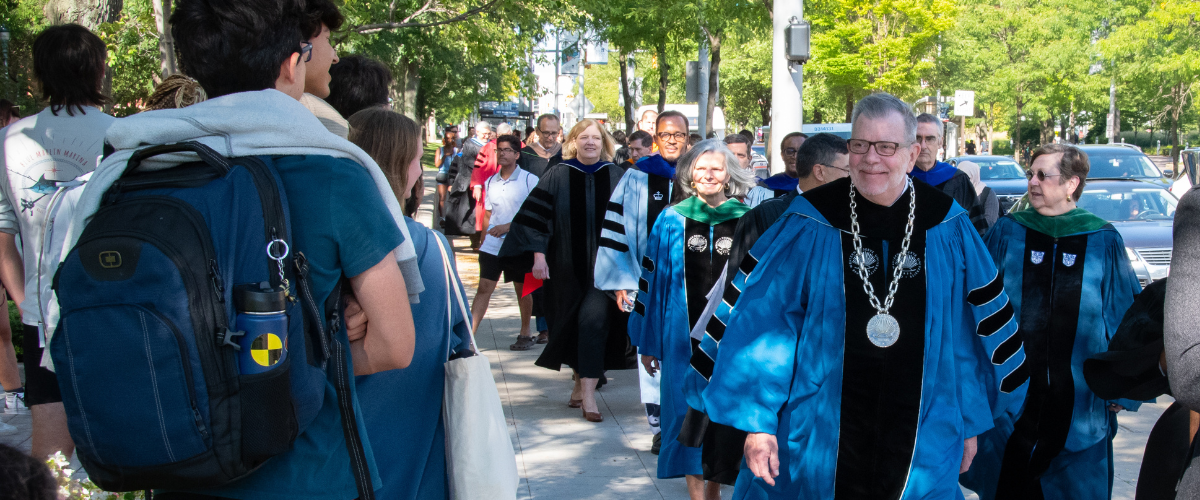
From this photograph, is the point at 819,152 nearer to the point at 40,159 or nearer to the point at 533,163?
the point at 40,159

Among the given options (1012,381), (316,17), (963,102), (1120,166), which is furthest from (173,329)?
(963,102)

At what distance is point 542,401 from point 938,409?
4227mm

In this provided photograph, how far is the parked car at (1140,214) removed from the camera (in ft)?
32.8

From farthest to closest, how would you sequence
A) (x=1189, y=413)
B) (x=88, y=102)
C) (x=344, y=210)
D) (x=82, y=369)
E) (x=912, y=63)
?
(x=912, y=63) < (x=88, y=102) < (x=1189, y=413) < (x=344, y=210) < (x=82, y=369)

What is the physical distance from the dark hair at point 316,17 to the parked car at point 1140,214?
941cm

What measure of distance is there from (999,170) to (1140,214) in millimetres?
7696

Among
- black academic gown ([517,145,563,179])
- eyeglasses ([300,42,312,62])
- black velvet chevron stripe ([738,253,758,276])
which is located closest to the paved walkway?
black academic gown ([517,145,563,179])

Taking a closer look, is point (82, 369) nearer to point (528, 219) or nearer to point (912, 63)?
point (528, 219)

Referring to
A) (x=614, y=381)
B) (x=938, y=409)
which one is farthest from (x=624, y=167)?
(x=938, y=409)

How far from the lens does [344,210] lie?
1821mm

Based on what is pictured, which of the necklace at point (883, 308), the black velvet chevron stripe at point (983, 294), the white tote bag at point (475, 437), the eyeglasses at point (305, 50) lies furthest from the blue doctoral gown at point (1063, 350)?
the eyeglasses at point (305, 50)

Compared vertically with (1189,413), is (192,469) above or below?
above

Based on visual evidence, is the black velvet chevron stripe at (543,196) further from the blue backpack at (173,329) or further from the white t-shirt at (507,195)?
the blue backpack at (173,329)

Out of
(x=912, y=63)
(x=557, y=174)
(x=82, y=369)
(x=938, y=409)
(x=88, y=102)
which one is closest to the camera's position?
(x=82, y=369)
